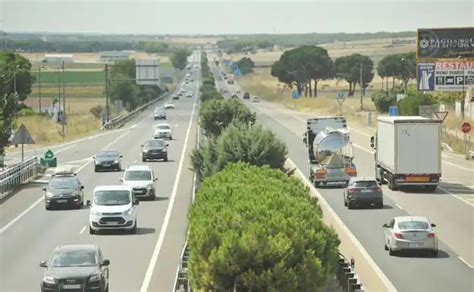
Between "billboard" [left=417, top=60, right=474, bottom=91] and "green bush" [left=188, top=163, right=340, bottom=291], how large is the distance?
60107mm

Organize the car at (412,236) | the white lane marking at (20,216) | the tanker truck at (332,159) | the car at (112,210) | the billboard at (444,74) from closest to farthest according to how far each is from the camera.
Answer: the car at (412,236) → the car at (112,210) → the white lane marking at (20,216) → the tanker truck at (332,159) → the billboard at (444,74)

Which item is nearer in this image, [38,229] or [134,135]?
[38,229]

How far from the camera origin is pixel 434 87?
82.7 meters

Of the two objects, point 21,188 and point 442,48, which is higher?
point 442,48

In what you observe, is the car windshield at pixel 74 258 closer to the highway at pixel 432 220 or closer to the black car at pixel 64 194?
the highway at pixel 432 220

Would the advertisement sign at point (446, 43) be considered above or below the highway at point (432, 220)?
above

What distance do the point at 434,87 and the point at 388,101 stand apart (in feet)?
117

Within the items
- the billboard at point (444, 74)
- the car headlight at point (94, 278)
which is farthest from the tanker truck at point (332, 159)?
the car headlight at point (94, 278)

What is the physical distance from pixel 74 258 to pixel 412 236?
38.8 ft

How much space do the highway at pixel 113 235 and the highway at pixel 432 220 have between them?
19.5 ft

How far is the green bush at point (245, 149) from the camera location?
135 ft

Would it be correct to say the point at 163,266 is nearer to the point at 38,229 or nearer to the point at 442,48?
the point at 38,229

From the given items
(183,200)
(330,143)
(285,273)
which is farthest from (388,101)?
(285,273)

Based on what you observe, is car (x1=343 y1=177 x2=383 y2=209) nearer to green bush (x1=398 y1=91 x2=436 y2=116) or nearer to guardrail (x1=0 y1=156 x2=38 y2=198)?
guardrail (x1=0 y1=156 x2=38 y2=198)
